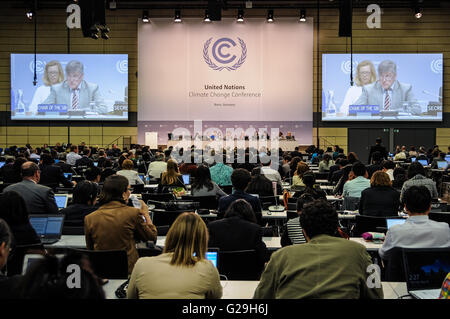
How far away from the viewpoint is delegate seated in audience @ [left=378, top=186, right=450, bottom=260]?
3.38 meters

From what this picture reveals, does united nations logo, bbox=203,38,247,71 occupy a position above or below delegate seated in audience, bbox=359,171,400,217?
above

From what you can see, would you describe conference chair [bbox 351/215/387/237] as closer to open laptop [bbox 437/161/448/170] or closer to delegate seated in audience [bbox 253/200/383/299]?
delegate seated in audience [bbox 253/200/383/299]

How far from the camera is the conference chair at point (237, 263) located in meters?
3.60

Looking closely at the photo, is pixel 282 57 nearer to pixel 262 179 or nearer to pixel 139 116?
pixel 139 116

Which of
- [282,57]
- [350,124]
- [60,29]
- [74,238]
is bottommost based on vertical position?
[74,238]

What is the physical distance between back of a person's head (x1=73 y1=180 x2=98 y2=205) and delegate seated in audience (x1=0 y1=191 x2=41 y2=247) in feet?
3.75

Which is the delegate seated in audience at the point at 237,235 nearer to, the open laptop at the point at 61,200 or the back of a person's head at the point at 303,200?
the back of a person's head at the point at 303,200

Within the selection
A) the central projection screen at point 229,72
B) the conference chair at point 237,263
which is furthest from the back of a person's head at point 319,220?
the central projection screen at point 229,72

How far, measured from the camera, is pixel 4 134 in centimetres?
2144

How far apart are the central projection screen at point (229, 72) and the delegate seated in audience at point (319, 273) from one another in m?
18.4

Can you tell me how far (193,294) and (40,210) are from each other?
3542mm

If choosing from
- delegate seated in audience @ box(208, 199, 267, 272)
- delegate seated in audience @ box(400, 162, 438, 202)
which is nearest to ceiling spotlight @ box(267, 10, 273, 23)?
delegate seated in audience @ box(400, 162, 438, 202)
